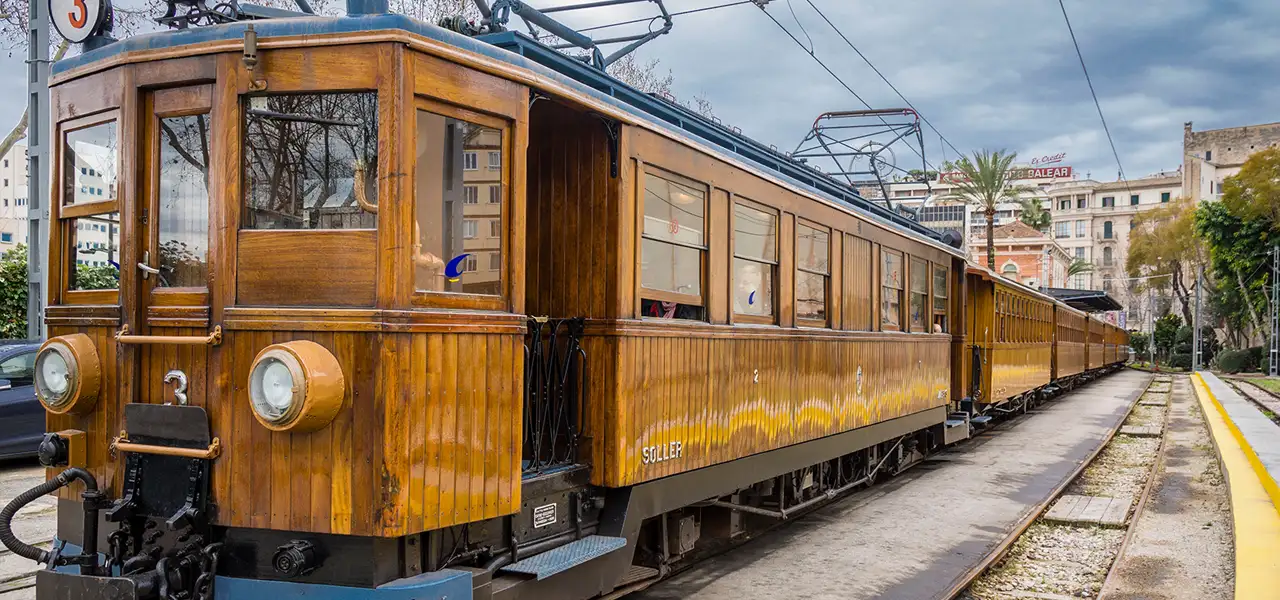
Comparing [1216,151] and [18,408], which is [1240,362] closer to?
[1216,151]

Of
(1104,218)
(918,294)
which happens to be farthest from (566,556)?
(1104,218)

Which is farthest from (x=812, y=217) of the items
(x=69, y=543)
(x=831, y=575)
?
(x=69, y=543)

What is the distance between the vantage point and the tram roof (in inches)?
163

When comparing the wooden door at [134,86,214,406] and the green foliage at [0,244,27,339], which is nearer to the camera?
the wooden door at [134,86,214,406]

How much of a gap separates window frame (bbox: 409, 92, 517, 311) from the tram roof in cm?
28

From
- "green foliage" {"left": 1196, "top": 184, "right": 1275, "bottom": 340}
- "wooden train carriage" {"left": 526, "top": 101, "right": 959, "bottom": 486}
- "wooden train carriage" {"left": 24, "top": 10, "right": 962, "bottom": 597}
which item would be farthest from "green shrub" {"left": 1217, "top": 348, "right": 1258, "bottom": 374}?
"wooden train carriage" {"left": 24, "top": 10, "right": 962, "bottom": 597}

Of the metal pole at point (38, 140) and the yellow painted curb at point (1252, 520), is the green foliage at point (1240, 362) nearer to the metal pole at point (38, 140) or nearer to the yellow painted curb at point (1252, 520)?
the yellow painted curb at point (1252, 520)

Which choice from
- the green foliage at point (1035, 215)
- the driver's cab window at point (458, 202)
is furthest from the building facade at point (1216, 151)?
the driver's cab window at point (458, 202)

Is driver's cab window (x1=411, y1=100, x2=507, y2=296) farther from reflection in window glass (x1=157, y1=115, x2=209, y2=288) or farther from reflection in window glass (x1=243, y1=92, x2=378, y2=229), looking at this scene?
reflection in window glass (x1=157, y1=115, x2=209, y2=288)

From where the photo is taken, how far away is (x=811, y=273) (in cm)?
816

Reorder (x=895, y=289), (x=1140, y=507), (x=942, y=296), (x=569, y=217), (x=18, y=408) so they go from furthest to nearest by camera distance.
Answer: (x=942, y=296) < (x=18, y=408) < (x=895, y=289) < (x=1140, y=507) < (x=569, y=217)

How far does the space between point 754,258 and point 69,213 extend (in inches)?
171

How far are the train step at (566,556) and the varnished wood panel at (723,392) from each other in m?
0.34

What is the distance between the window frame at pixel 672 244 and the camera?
18.5 ft
